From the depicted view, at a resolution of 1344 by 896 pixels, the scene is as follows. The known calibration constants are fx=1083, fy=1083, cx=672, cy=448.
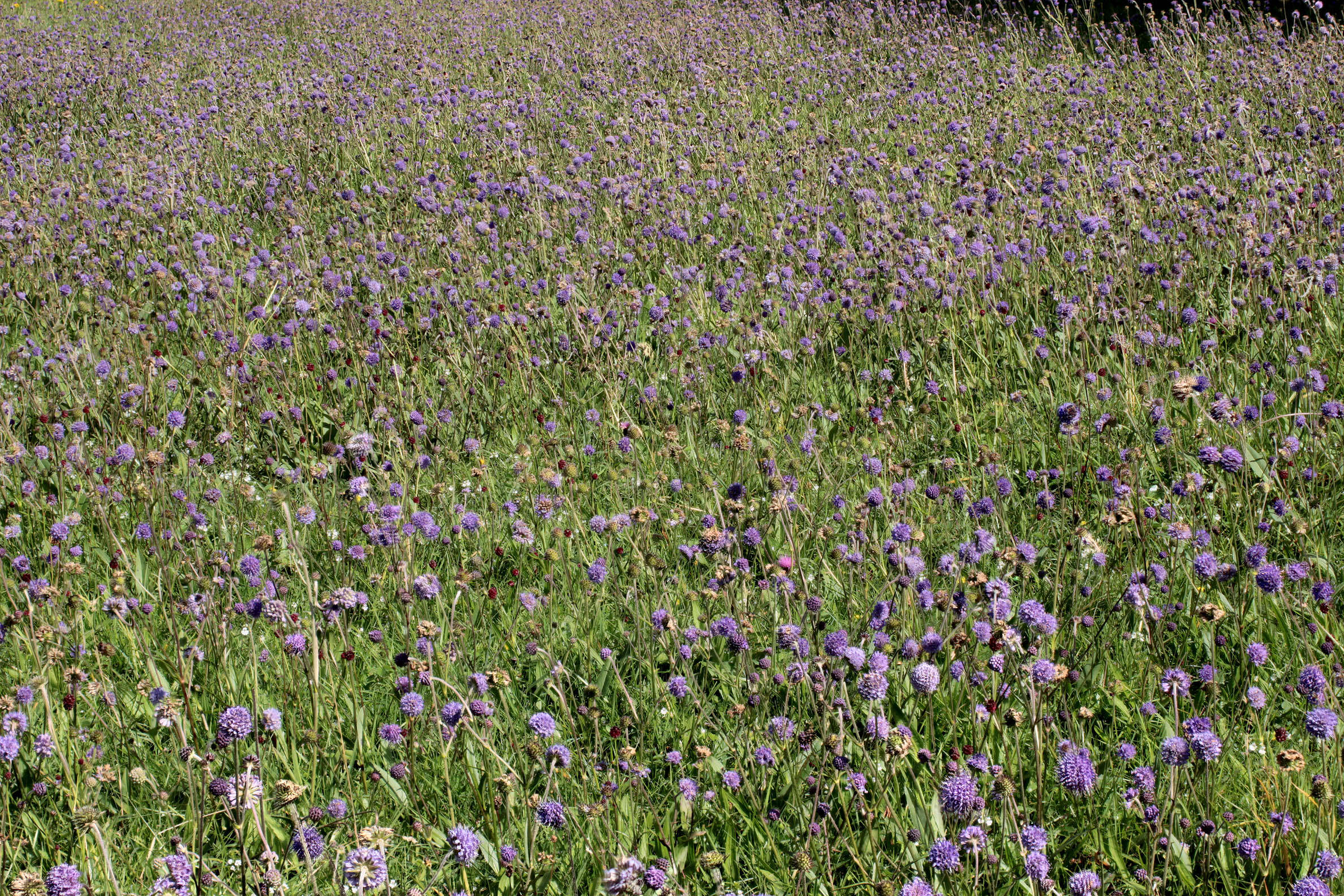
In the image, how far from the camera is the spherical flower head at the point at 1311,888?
152 cm

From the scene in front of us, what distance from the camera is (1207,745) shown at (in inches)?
63.6

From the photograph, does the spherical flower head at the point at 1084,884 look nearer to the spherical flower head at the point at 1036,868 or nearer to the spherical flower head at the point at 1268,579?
the spherical flower head at the point at 1036,868

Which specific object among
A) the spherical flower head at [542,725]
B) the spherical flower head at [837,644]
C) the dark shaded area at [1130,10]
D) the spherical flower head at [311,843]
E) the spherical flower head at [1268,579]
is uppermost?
the dark shaded area at [1130,10]

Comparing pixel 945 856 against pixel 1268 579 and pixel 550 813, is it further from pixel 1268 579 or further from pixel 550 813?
pixel 1268 579

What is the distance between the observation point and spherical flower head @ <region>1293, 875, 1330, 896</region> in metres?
1.52

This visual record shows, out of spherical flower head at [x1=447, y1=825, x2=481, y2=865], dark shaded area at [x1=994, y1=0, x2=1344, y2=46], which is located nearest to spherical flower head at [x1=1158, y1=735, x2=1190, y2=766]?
spherical flower head at [x1=447, y1=825, x2=481, y2=865]

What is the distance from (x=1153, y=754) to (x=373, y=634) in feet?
5.40

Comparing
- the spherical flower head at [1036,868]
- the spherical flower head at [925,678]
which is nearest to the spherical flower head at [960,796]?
the spherical flower head at [1036,868]

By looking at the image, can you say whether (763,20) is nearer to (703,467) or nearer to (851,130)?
(851,130)

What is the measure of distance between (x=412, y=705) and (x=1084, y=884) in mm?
1199

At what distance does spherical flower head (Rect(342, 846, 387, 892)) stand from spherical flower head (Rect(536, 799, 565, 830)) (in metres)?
0.35

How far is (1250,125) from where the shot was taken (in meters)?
5.54

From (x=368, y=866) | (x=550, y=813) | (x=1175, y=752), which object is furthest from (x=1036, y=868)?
(x=368, y=866)

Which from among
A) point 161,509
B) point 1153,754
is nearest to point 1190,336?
point 1153,754
